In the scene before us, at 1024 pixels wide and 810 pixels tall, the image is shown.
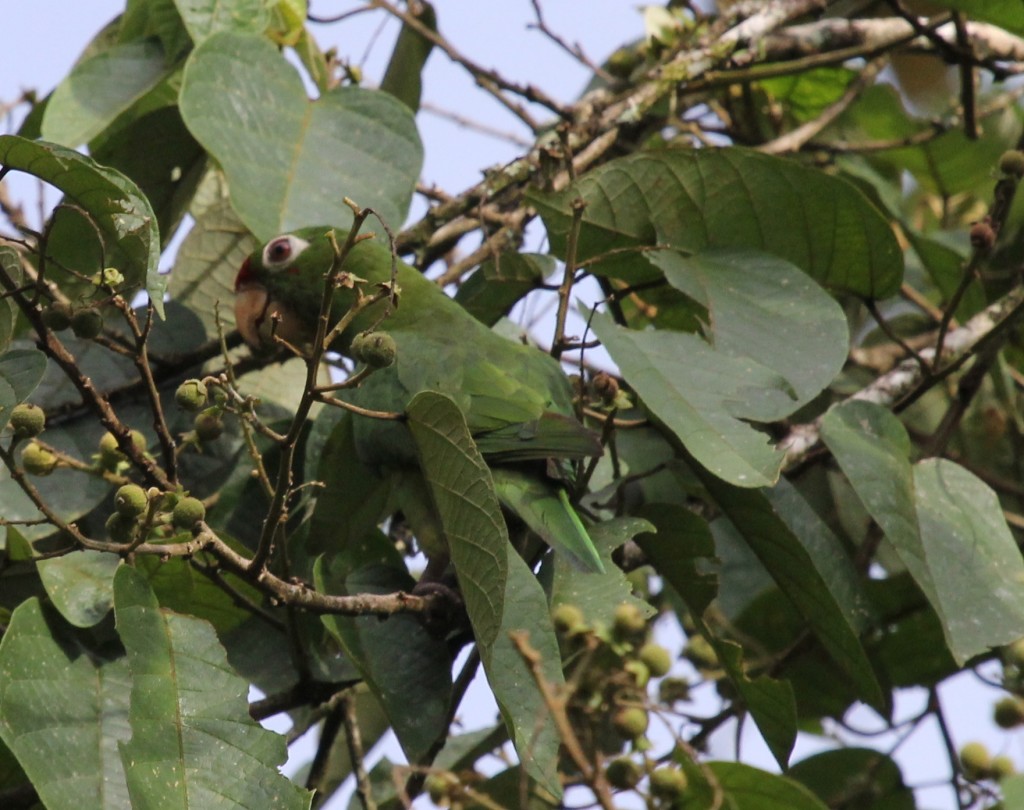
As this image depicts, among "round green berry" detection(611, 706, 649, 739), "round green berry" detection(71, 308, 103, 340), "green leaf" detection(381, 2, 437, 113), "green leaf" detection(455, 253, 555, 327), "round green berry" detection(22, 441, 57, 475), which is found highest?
"green leaf" detection(381, 2, 437, 113)

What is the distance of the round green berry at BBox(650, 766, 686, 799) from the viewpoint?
1.85 m

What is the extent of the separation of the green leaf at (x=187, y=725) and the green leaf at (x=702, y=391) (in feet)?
2.84

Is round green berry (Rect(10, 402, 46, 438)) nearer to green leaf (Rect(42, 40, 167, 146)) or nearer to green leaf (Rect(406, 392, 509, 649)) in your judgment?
green leaf (Rect(406, 392, 509, 649))

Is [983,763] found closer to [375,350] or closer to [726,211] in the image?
[375,350]

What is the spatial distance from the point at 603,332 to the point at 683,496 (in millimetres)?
773

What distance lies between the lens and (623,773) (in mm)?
1874

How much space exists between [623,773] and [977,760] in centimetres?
51

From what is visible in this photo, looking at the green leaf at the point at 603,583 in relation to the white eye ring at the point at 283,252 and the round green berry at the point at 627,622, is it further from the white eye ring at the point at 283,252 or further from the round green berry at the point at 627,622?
the white eye ring at the point at 283,252

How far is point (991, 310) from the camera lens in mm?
3258

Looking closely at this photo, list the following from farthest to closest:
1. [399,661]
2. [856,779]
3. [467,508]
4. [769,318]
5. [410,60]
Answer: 1. [410,60]
2. [856,779]
3. [769,318]
4. [399,661]
5. [467,508]

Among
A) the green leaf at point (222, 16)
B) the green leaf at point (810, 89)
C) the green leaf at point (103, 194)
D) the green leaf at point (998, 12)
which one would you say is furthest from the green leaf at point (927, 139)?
the green leaf at point (103, 194)

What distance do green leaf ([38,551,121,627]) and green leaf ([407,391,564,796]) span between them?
0.59m

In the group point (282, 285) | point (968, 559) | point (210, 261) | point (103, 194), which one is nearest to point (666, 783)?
point (968, 559)

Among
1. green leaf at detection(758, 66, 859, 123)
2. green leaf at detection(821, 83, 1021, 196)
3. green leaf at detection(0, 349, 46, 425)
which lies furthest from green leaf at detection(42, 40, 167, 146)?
green leaf at detection(821, 83, 1021, 196)
